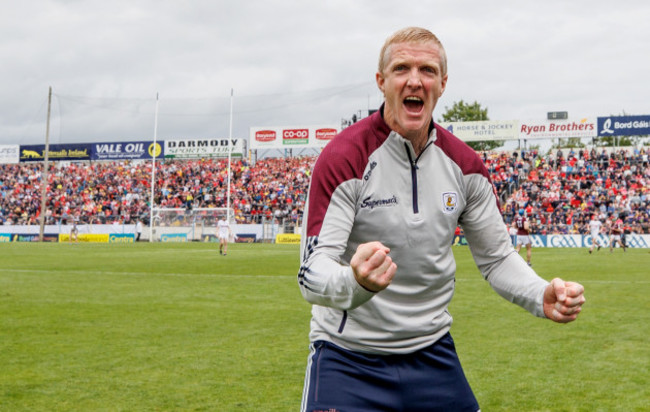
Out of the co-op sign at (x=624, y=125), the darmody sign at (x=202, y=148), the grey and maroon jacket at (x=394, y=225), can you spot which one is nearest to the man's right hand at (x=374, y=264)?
the grey and maroon jacket at (x=394, y=225)

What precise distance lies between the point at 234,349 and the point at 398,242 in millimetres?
5758

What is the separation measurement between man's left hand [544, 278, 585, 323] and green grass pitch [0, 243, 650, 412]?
312 centimetres

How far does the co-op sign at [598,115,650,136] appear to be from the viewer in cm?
5294

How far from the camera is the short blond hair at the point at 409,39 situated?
289 cm

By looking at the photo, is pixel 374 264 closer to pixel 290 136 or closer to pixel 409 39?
pixel 409 39

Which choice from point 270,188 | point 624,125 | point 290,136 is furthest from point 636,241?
point 290,136

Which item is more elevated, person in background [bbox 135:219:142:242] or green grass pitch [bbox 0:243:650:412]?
person in background [bbox 135:219:142:242]

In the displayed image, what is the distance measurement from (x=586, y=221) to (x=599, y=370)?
1474 inches

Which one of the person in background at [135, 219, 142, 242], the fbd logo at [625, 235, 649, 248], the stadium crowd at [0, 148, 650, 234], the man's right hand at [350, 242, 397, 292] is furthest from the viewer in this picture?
the person in background at [135, 219, 142, 242]

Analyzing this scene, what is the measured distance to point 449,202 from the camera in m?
3.04

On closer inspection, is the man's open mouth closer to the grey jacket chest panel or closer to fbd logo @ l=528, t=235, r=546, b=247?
the grey jacket chest panel

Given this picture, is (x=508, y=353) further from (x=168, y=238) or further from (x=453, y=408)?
(x=168, y=238)

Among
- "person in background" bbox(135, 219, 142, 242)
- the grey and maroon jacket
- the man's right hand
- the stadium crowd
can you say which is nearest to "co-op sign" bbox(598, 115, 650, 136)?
the stadium crowd

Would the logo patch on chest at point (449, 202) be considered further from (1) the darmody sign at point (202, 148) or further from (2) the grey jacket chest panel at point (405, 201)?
(1) the darmody sign at point (202, 148)
